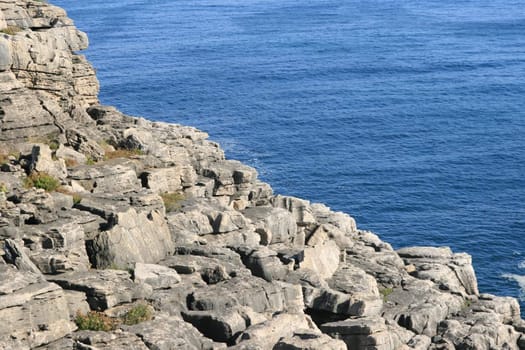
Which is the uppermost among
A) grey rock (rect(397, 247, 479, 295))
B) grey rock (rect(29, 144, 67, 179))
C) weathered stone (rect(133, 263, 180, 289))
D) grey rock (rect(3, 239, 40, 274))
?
grey rock (rect(29, 144, 67, 179))

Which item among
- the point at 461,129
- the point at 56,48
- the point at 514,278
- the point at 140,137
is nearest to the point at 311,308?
the point at 140,137

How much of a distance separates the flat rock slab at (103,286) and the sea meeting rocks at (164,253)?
0.25 feet

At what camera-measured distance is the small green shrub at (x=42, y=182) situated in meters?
56.4

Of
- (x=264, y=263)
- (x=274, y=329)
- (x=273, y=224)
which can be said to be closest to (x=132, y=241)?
(x=264, y=263)

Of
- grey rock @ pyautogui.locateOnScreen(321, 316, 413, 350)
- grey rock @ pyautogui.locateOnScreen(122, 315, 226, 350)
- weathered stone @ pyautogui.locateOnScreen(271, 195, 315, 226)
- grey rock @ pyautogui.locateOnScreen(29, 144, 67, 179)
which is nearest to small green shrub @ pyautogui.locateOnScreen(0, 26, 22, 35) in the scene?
grey rock @ pyautogui.locateOnScreen(29, 144, 67, 179)

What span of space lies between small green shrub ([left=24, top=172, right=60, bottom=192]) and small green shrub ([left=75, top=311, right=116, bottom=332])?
1327 cm

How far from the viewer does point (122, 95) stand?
18188cm

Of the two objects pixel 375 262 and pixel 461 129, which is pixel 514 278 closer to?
pixel 375 262

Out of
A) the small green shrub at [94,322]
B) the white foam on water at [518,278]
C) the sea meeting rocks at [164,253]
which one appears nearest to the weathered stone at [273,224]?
the sea meeting rocks at [164,253]

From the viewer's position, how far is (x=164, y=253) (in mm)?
55750

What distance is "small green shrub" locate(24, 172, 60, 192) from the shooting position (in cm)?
5644

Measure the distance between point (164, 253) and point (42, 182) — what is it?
8237 mm

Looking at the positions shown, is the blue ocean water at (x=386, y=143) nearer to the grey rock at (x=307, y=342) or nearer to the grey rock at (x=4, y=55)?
the grey rock at (x=4, y=55)

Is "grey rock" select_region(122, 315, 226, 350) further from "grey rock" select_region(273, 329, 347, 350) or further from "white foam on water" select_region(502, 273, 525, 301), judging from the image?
"white foam on water" select_region(502, 273, 525, 301)
